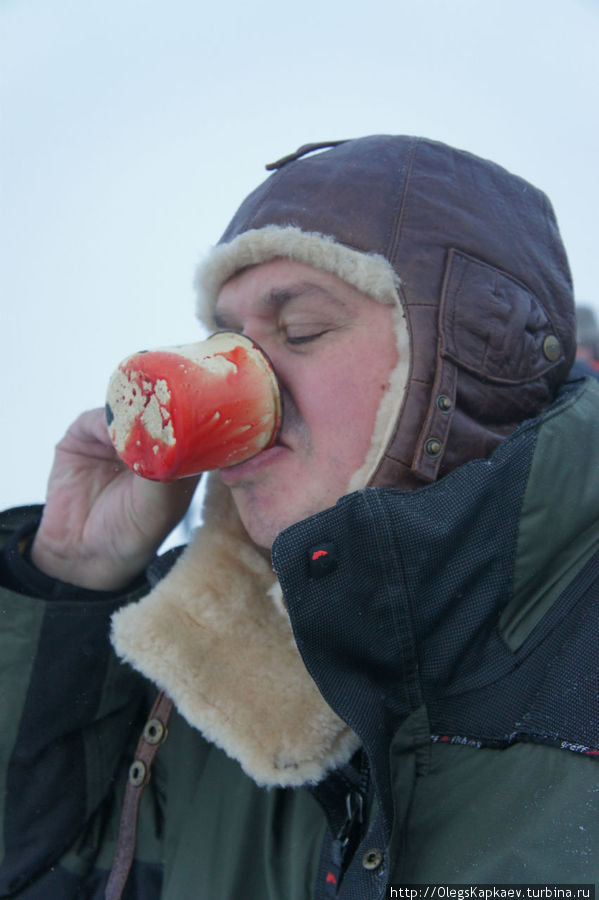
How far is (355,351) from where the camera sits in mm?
1232

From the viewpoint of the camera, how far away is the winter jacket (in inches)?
36.9

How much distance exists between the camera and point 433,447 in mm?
1177

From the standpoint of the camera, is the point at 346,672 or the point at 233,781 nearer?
the point at 346,672

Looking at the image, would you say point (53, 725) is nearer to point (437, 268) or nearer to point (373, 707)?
point (373, 707)

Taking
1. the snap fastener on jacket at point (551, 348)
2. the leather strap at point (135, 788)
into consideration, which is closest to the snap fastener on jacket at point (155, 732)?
the leather strap at point (135, 788)

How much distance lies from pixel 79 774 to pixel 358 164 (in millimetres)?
1460

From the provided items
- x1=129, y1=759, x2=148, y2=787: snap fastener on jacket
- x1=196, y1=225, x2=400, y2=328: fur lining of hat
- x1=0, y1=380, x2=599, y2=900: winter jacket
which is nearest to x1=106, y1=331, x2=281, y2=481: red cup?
x1=196, y1=225, x2=400, y2=328: fur lining of hat

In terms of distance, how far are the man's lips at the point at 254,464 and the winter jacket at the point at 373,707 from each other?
0.88ft

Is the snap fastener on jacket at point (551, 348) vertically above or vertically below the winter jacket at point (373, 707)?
above

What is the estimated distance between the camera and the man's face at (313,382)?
1228 millimetres

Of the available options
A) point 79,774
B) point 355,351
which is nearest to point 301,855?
point 79,774

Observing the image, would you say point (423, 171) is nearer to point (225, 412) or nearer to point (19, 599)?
point (225, 412)

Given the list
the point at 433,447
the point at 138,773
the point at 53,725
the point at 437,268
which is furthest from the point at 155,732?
the point at 437,268

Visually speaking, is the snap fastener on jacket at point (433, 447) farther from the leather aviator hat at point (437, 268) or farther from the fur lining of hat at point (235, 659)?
the fur lining of hat at point (235, 659)
